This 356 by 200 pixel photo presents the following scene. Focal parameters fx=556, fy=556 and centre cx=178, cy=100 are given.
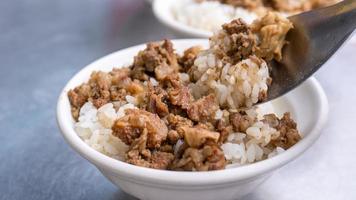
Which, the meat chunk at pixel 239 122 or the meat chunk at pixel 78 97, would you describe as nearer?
the meat chunk at pixel 239 122

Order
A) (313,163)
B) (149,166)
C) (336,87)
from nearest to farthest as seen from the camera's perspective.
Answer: (149,166) → (313,163) → (336,87)

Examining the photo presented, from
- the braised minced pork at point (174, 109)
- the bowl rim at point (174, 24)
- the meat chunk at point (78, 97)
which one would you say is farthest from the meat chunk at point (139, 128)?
the bowl rim at point (174, 24)

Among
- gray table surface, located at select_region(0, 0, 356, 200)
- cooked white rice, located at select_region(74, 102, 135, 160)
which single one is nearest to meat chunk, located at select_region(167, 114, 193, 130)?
cooked white rice, located at select_region(74, 102, 135, 160)

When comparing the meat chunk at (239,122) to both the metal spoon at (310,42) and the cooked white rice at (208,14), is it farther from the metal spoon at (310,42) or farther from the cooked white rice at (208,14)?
the cooked white rice at (208,14)

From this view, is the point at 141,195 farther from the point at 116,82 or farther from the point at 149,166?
the point at 116,82

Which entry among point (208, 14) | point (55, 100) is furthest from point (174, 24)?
point (55, 100)

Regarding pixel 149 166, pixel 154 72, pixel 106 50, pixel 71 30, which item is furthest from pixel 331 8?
pixel 71 30
